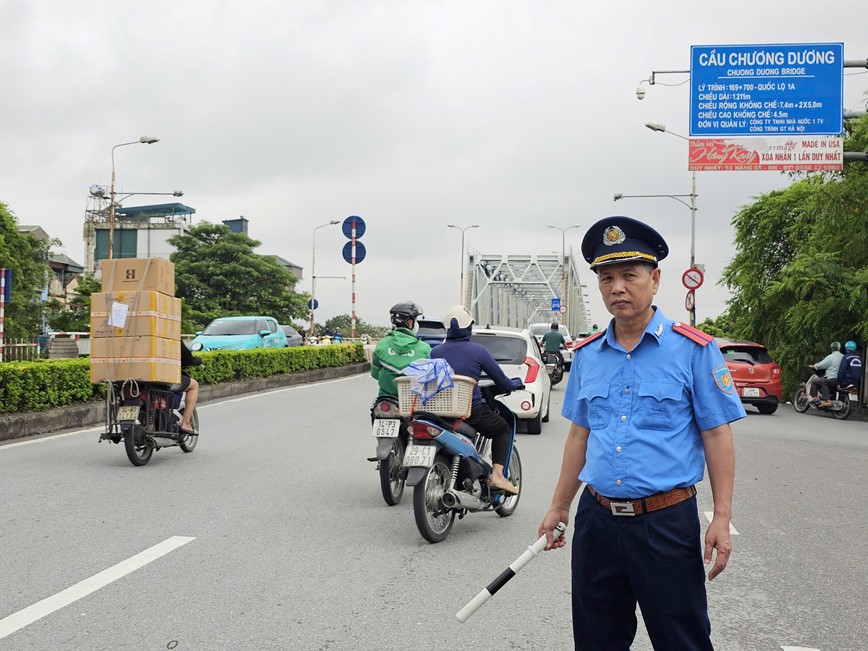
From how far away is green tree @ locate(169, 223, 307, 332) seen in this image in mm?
53594

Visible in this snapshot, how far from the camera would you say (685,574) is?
2.80 meters

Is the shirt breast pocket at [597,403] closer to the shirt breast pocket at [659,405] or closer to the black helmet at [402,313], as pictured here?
the shirt breast pocket at [659,405]

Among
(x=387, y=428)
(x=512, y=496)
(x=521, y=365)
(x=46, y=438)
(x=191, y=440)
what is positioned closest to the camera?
(x=387, y=428)

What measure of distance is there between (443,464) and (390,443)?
0.83 metres

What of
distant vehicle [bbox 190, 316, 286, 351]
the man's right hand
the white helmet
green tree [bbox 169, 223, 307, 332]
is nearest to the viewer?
the man's right hand

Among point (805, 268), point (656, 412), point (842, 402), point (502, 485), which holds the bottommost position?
point (842, 402)

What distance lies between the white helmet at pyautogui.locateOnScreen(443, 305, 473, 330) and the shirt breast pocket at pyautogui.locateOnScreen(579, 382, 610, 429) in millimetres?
3802

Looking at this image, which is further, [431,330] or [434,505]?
[431,330]

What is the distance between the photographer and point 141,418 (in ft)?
30.7

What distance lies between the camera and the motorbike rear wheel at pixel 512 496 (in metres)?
7.10

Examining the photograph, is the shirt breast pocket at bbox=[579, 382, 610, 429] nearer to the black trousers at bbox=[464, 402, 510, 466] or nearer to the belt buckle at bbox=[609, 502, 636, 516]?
the belt buckle at bbox=[609, 502, 636, 516]

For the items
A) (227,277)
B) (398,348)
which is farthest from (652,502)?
(227,277)

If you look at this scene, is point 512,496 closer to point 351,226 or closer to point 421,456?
point 421,456

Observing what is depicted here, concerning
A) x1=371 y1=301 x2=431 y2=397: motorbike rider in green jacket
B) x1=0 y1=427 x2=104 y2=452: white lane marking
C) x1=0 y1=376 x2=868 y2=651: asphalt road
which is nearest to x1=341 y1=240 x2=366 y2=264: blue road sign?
x1=0 y1=427 x2=104 y2=452: white lane marking
